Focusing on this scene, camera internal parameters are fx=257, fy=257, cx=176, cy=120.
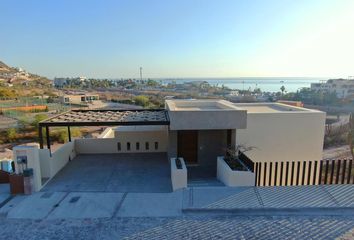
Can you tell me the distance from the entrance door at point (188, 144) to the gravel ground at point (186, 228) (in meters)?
5.29

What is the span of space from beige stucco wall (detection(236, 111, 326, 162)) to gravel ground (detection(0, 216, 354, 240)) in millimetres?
5638

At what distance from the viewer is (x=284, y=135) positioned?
12.2 m

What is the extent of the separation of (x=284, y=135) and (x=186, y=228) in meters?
7.92

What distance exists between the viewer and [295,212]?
6938 mm

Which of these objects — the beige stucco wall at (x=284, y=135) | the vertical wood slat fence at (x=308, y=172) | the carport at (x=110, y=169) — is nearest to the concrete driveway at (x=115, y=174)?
the carport at (x=110, y=169)

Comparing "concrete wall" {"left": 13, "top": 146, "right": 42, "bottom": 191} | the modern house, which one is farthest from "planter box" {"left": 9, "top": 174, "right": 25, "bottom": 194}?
the modern house

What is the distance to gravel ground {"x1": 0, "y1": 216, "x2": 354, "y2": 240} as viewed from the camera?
5.97 m

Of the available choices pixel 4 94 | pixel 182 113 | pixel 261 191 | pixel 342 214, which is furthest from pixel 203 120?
pixel 4 94

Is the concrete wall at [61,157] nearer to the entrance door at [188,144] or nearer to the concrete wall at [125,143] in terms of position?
the concrete wall at [125,143]

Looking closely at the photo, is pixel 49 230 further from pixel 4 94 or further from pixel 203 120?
pixel 4 94

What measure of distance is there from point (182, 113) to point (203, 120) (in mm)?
880

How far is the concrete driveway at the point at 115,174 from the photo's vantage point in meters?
8.87

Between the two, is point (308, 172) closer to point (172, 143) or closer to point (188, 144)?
point (188, 144)

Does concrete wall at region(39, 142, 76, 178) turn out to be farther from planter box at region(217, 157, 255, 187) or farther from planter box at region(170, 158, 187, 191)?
planter box at region(217, 157, 255, 187)
